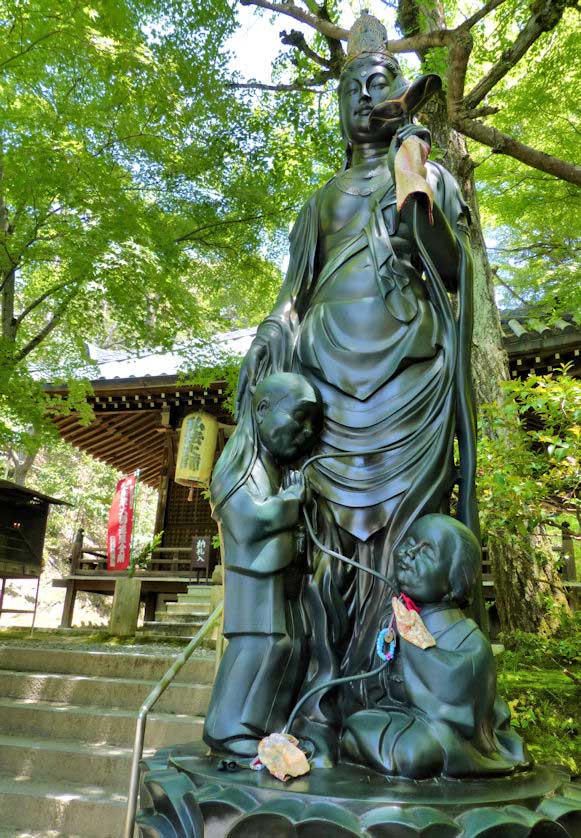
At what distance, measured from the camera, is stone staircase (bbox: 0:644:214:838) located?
380cm

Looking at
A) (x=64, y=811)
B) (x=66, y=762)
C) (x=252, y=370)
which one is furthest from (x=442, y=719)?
(x=66, y=762)

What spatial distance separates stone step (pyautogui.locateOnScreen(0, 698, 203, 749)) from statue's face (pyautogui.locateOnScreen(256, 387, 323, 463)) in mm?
3153

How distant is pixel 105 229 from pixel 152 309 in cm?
159

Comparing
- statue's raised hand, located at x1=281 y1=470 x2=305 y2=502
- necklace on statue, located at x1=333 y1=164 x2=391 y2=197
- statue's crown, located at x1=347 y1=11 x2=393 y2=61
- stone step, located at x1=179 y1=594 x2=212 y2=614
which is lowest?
stone step, located at x1=179 y1=594 x2=212 y2=614

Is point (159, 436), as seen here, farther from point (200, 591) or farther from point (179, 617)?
point (179, 617)

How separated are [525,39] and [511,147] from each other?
0.93 meters

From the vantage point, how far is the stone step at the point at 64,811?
12.1 ft

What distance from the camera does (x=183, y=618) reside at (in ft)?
32.2

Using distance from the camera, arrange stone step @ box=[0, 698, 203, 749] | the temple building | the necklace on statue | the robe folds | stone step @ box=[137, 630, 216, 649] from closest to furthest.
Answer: the robe folds < the necklace on statue < stone step @ box=[0, 698, 203, 749] < stone step @ box=[137, 630, 216, 649] < the temple building

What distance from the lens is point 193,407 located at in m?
12.3

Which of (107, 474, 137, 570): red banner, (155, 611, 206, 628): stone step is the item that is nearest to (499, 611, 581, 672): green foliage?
(155, 611, 206, 628): stone step

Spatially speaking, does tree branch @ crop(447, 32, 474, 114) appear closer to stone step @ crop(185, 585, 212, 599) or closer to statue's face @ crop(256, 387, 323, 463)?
statue's face @ crop(256, 387, 323, 463)

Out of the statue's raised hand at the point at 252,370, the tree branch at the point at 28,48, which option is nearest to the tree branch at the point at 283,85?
the tree branch at the point at 28,48

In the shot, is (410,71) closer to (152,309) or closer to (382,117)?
(152,309)
